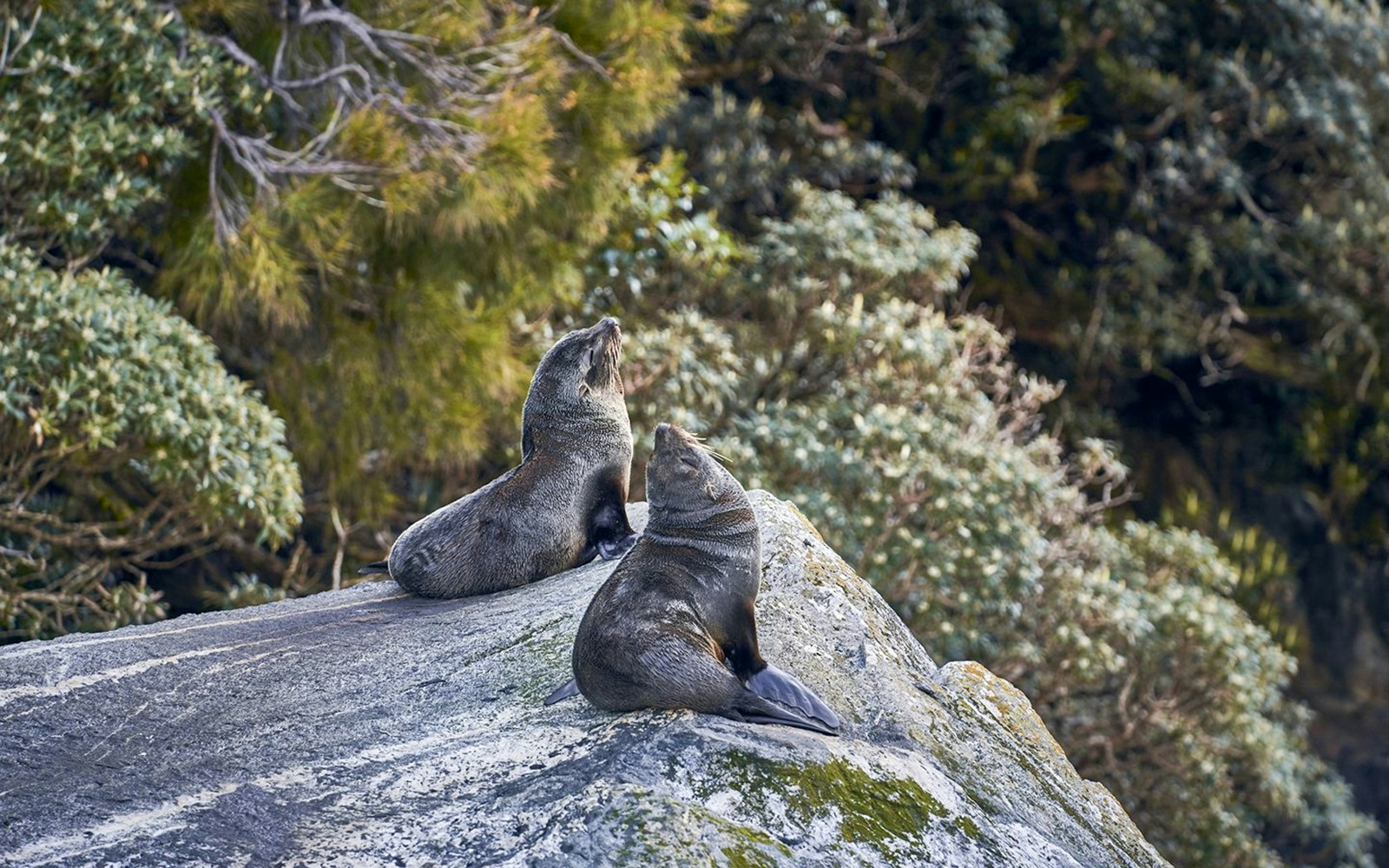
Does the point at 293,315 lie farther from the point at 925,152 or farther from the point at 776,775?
the point at 925,152

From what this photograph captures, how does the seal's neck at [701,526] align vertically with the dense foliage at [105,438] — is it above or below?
above

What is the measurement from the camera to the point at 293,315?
23.2 ft

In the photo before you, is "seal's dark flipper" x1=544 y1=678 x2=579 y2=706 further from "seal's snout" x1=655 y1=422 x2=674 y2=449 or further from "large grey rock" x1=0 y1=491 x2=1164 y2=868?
"seal's snout" x1=655 y1=422 x2=674 y2=449

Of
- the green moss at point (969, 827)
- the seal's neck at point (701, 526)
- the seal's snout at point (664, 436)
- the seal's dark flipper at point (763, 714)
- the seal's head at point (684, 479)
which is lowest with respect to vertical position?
the green moss at point (969, 827)

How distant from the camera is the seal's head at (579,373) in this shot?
477cm

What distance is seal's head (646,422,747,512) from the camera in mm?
3596

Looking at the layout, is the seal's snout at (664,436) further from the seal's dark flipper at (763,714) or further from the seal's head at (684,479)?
the seal's dark flipper at (763,714)

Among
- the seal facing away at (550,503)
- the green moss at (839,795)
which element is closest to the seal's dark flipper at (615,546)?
the seal facing away at (550,503)

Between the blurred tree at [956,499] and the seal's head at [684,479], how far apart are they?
3.63m

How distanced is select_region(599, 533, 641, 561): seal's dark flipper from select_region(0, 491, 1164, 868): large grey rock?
244 mm

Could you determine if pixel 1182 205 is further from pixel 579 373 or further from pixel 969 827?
pixel 969 827

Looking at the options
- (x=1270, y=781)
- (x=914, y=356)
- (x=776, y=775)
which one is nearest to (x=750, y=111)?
(x=914, y=356)

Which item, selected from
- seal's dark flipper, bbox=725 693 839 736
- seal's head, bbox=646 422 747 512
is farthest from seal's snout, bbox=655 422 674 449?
seal's dark flipper, bbox=725 693 839 736

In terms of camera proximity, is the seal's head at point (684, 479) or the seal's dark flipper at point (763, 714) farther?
the seal's head at point (684, 479)
